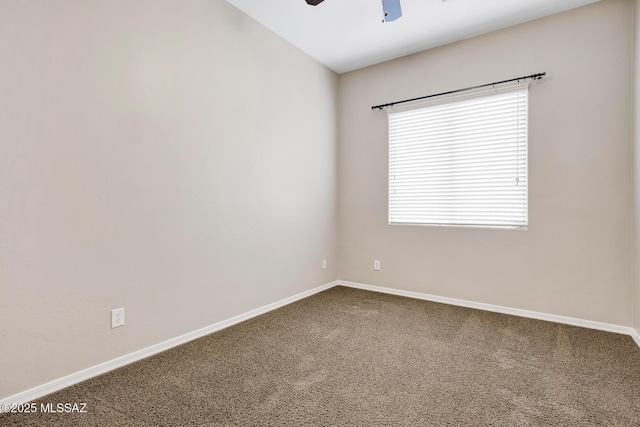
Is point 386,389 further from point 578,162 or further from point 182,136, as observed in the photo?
point 578,162

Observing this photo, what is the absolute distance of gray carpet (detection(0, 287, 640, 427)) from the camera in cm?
159

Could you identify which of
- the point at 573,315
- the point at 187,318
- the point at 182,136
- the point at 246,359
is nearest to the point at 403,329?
the point at 246,359

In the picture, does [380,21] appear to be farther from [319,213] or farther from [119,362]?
[119,362]

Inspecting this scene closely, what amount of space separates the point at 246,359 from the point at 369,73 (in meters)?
3.47

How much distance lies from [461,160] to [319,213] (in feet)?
5.58

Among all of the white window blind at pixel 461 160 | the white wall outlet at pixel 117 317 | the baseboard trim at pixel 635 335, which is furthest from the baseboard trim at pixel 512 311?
the white wall outlet at pixel 117 317

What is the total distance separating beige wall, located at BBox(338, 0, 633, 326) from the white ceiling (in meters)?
0.16

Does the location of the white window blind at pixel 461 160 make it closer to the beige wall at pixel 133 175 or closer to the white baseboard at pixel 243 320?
the white baseboard at pixel 243 320

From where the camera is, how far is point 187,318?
99.2 inches

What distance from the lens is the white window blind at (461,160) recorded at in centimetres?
310

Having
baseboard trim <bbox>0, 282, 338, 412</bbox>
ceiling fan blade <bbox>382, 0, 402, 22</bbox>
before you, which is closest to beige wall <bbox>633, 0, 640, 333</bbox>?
ceiling fan blade <bbox>382, 0, 402, 22</bbox>

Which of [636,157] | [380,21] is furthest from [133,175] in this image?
[636,157]

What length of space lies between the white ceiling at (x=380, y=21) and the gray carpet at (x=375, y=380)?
2.80 meters

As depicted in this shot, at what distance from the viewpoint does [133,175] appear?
2170 millimetres
